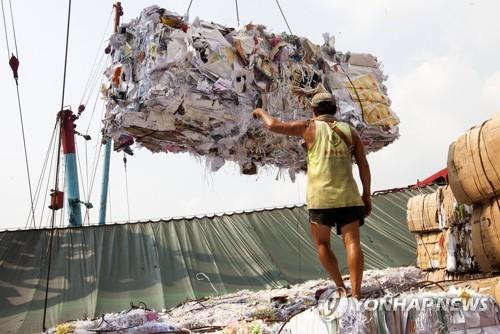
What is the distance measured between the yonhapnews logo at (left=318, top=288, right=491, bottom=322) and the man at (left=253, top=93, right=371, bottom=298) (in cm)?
52

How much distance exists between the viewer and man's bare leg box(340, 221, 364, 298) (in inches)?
95.7

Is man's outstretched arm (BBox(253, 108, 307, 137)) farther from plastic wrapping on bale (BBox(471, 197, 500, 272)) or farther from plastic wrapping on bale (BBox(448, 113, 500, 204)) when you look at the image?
plastic wrapping on bale (BBox(471, 197, 500, 272))

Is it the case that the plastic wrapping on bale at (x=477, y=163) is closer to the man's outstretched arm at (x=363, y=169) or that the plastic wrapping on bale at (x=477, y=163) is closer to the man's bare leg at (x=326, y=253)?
the man's outstretched arm at (x=363, y=169)

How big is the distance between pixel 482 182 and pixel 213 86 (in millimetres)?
1872

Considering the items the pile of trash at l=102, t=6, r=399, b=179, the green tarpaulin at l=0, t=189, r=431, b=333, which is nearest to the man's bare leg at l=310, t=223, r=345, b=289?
the pile of trash at l=102, t=6, r=399, b=179

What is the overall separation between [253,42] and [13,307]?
4783mm

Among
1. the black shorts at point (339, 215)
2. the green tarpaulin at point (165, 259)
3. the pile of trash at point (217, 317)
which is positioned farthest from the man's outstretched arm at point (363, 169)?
the green tarpaulin at point (165, 259)

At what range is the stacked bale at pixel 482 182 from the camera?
8.68 feet

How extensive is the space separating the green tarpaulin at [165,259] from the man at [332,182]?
15.8ft

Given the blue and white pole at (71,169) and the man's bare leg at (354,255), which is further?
the blue and white pole at (71,169)

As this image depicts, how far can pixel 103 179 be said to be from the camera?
1469cm

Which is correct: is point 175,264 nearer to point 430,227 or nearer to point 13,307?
point 13,307

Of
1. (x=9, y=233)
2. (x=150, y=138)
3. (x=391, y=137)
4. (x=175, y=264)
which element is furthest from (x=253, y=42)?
(x=9, y=233)

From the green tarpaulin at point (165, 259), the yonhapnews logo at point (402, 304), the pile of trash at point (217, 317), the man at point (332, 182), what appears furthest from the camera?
the green tarpaulin at point (165, 259)
